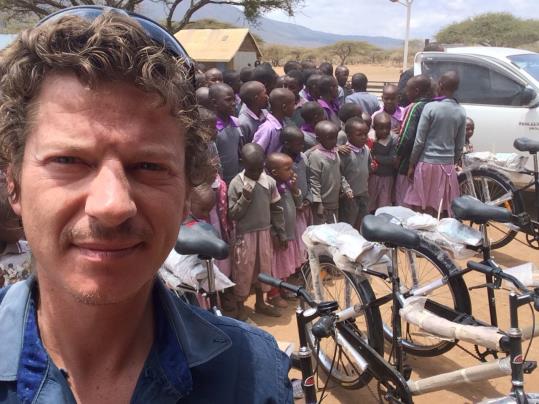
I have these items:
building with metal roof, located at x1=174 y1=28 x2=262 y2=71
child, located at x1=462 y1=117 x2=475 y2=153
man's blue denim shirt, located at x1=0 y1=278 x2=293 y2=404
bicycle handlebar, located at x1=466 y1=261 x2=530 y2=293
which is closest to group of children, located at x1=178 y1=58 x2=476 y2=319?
child, located at x1=462 y1=117 x2=475 y2=153

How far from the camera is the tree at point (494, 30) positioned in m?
36.8

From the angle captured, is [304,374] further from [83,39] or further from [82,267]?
[83,39]

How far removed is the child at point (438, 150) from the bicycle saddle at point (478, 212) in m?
A: 2.34

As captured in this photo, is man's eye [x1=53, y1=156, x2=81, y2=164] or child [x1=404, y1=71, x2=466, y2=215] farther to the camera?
child [x1=404, y1=71, x2=466, y2=215]

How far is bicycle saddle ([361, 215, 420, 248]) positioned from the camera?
262 centimetres

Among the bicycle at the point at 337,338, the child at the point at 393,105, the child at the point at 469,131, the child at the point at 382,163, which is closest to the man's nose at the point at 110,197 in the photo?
the bicycle at the point at 337,338

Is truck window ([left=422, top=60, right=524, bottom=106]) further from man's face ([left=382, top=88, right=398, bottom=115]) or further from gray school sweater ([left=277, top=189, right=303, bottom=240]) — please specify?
gray school sweater ([left=277, top=189, right=303, bottom=240])

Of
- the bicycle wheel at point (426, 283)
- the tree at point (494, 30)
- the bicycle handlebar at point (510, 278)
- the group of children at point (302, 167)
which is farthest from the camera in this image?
the tree at point (494, 30)

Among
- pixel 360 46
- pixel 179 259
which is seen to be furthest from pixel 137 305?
pixel 360 46

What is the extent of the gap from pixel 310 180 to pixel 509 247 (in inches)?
95.7

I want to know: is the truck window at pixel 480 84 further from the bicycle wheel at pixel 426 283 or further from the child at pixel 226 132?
the bicycle wheel at pixel 426 283

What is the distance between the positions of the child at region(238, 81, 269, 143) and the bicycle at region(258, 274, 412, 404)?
8.64 feet

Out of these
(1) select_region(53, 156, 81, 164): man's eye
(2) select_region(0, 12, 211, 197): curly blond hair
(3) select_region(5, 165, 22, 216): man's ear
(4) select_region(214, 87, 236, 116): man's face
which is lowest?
(4) select_region(214, 87, 236, 116): man's face

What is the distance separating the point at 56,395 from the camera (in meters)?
0.94
